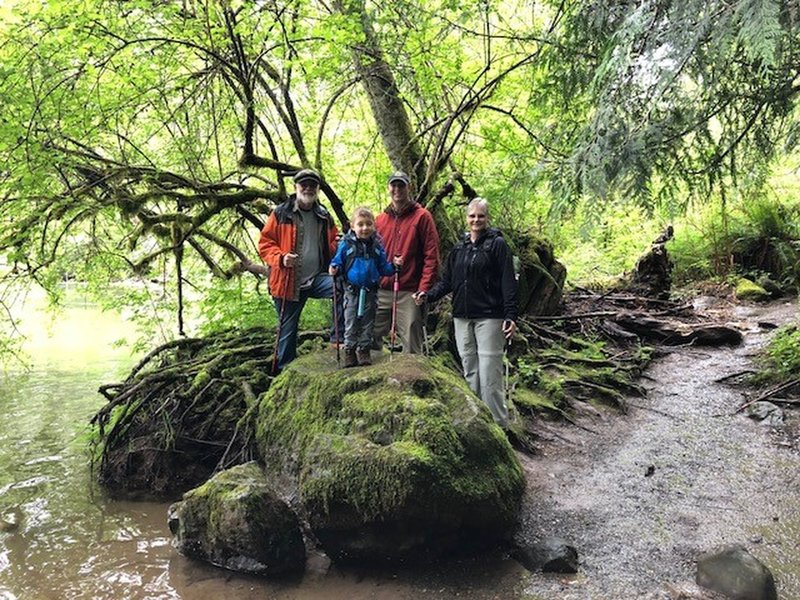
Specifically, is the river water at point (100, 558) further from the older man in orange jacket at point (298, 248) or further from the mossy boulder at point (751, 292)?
the mossy boulder at point (751, 292)

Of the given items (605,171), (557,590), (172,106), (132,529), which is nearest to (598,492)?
(557,590)

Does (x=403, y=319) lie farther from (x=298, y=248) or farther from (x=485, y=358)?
(x=298, y=248)

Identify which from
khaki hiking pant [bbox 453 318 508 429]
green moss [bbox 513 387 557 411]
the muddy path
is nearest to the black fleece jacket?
khaki hiking pant [bbox 453 318 508 429]

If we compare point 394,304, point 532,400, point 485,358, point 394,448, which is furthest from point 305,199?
point 532,400

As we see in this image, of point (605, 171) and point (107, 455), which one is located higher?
point (605, 171)

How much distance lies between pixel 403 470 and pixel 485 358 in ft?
5.77

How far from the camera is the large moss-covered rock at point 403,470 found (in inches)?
156

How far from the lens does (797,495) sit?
4656 mm

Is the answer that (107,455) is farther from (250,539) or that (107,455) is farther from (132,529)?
(250,539)

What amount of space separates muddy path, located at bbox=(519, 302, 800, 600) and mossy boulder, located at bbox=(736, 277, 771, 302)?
649 cm

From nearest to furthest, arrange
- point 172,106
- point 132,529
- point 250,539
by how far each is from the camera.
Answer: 1. point 250,539
2. point 132,529
3. point 172,106

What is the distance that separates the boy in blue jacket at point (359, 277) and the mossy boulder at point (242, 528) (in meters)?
1.40

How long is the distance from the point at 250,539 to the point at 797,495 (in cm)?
442

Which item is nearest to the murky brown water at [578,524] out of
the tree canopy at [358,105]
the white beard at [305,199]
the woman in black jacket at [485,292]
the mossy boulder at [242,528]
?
the mossy boulder at [242,528]
